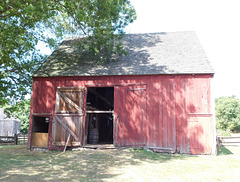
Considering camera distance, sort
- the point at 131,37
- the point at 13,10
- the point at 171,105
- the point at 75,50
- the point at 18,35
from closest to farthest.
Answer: the point at 13,10 → the point at 171,105 → the point at 18,35 → the point at 75,50 → the point at 131,37

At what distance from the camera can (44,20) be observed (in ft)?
47.9

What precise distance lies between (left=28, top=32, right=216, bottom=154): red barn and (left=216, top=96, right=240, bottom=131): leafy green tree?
1708 inches

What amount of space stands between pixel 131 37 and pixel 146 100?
7.28 m

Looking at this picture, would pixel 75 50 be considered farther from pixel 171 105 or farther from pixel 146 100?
pixel 171 105

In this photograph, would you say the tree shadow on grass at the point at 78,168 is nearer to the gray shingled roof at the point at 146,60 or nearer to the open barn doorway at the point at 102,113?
the gray shingled roof at the point at 146,60

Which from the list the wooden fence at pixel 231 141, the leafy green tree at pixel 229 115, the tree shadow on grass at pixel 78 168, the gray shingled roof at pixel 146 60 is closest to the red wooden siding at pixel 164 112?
the gray shingled roof at pixel 146 60

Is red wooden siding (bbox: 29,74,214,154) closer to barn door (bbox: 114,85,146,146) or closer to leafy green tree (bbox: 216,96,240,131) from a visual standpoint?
barn door (bbox: 114,85,146,146)

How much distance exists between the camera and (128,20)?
48.6 feet

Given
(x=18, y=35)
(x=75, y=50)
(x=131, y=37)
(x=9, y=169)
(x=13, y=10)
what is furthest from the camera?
(x=131, y=37)

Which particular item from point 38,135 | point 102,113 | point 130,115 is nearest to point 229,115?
point 102,113

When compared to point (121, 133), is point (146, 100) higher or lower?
higher

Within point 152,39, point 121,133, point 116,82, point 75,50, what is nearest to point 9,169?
point 121,133

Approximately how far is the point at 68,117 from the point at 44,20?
6.69 metres

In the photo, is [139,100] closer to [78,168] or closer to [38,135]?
[78,168]
